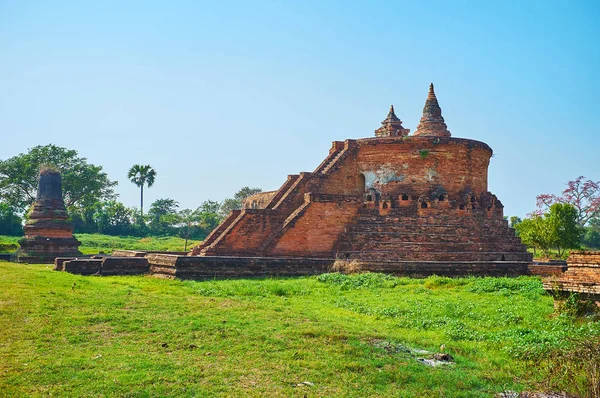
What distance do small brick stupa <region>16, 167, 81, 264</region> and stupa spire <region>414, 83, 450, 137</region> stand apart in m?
13.1

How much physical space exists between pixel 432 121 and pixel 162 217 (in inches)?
1291

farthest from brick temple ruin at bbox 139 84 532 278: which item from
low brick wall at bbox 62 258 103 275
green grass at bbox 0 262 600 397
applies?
green grass at bbox 0 262 600 397

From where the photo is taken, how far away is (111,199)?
155 feet

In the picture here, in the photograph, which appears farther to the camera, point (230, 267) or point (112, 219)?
point (112, 219)

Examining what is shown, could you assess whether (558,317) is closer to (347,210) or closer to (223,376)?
(223,376)

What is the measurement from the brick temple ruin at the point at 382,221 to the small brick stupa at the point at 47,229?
19.9ft

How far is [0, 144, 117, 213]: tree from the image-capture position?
135 ft

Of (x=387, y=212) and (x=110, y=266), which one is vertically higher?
(x=387, y=212)

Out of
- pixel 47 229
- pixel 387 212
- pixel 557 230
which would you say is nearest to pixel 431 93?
pixel 387 212

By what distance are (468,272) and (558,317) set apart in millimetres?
5533

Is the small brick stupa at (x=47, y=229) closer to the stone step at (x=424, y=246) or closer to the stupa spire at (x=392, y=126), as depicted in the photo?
the stone step at (x=424, y=246)

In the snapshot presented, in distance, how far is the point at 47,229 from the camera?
20344 mm

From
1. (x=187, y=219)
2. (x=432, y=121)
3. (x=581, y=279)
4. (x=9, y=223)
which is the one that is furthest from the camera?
(x=187, y=219)

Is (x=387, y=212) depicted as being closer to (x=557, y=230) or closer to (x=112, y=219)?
(x=557, y=230)
